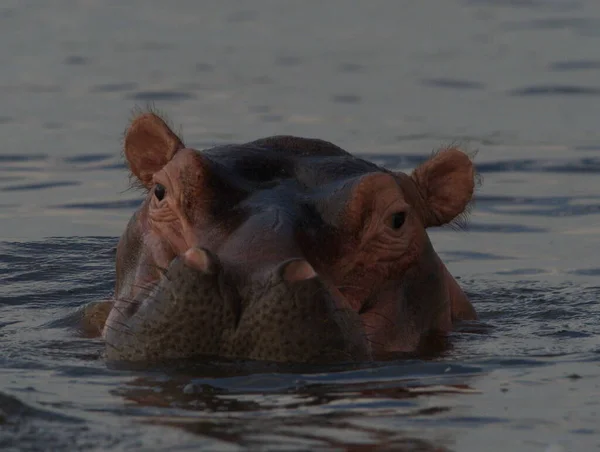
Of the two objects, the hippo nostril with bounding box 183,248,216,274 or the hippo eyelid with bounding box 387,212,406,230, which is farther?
the hippo eyelid with bounding box 387,212,406,230

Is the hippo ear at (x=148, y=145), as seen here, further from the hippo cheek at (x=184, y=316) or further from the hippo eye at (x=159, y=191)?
the hippo cheek at (x=184, y=316)

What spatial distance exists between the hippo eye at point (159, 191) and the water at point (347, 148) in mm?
806

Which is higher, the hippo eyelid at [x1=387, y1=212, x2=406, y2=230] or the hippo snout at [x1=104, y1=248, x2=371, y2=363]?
the hippo eyelid at [x1=387, y1=212, x2=406, y2=230]

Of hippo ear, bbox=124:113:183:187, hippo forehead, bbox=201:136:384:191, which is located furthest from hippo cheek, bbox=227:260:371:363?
hippo ear, bbox=124:113:183:187

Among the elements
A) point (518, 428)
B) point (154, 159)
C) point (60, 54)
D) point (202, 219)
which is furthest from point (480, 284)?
point (60, 54)

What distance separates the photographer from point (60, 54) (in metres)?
19.4

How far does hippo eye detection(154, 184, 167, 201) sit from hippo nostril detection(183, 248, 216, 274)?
992mm

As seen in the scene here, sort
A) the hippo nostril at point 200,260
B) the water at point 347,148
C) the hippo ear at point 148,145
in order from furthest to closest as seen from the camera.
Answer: the hippo ear at point 148,145 → the hippo nostril at point 200,260 → the water at point 347,148

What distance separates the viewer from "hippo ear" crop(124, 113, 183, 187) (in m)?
8.05

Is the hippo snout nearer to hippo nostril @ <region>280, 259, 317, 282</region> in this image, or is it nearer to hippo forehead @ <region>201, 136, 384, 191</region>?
hippo nostril @ <region>280, 259, 317, 282</region>

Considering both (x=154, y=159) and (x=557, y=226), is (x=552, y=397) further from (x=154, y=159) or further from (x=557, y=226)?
(x=557, y=226)

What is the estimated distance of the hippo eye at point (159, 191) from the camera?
24.0ft

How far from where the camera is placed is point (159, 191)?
24.1 ft

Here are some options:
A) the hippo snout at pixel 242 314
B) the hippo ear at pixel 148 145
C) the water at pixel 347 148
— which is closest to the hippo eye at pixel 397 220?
the water at pixel 347 148
